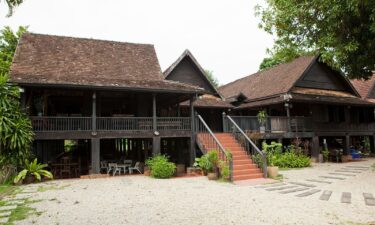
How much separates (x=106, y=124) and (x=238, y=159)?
7.15m

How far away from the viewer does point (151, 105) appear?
19719mm

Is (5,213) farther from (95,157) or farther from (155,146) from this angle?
(155,146)

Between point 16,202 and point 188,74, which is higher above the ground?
point 188,74

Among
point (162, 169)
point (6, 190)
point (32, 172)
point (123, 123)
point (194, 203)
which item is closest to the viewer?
point (194, 203)

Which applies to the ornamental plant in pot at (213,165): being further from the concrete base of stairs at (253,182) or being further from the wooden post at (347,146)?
the wooden post at (347,146)

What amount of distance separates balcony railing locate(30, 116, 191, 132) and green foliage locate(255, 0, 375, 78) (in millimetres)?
7207

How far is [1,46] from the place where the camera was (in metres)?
26.2

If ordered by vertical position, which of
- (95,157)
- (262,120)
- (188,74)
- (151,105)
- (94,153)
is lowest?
(95,157)

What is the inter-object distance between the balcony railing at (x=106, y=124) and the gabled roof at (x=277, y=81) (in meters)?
8.44

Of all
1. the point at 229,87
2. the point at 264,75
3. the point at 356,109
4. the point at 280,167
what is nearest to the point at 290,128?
the point at 280,167

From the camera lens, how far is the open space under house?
48.3ft

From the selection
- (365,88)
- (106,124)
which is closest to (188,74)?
(106,124)

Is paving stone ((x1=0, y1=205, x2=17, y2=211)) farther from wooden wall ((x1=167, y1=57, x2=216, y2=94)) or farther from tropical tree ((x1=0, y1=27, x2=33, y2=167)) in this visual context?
wooden wall ((x1=167, y1=57, x2=216, y2=94))

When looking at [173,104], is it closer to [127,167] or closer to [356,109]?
[127,167]
